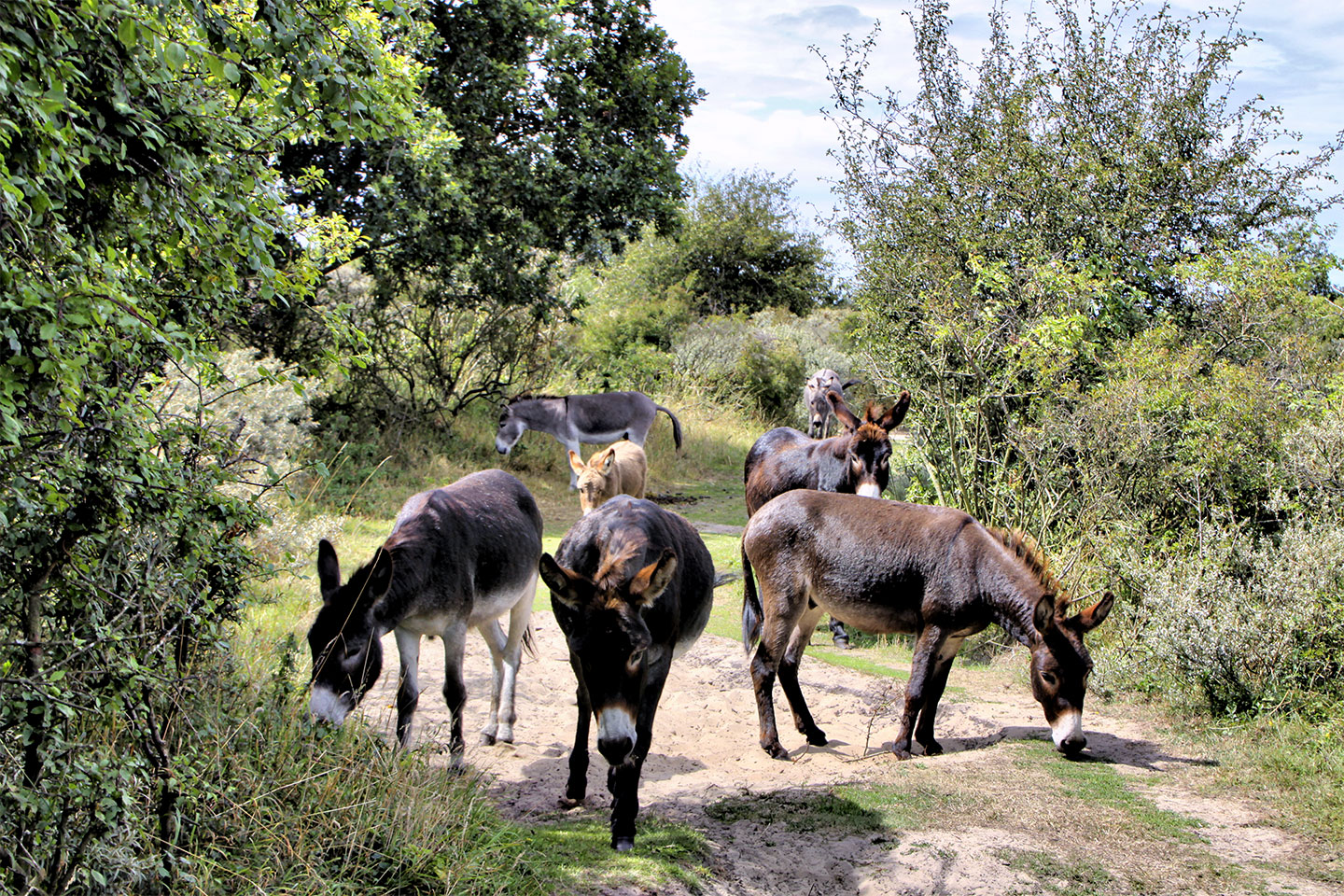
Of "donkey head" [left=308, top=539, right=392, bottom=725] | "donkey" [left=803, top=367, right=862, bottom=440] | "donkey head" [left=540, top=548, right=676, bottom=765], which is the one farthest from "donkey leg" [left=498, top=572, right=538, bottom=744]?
"donkey" [left=803, top=367, right=862, bottom=440]

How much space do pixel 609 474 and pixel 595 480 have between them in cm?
62

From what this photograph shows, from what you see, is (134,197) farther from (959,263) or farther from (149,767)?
(959,263)

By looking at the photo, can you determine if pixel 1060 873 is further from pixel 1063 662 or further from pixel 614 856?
pixel 614 856

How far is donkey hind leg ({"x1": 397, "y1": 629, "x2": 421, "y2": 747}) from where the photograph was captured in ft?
17.7

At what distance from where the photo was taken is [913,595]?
22.5 ft

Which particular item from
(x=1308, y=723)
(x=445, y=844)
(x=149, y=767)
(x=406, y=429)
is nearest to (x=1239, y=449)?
(x=1308, y=723)

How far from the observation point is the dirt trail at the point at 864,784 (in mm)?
4715

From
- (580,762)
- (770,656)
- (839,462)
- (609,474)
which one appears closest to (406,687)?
(580,762)

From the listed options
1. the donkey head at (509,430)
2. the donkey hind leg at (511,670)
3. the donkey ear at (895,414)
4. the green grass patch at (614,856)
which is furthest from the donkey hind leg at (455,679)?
the donkey head at (509,430)

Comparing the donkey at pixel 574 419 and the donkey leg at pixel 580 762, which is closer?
the donkey leg at pixel 580 762

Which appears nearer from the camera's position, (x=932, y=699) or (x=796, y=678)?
(x=932, y=699)

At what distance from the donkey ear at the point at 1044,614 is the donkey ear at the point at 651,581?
303 cm

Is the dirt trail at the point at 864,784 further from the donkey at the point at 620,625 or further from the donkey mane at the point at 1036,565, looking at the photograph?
the donkey mane at the point at 1036,565

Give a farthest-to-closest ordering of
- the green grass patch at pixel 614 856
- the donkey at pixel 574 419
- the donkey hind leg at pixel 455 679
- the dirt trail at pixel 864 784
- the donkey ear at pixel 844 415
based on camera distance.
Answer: the donkey at pixel 574 419, the donkey ear at pixel 844 415, the donkey hind leg at pixel 455 679, the dirt trail at pixel 864 784, the green grass patch at pixel 614 856
